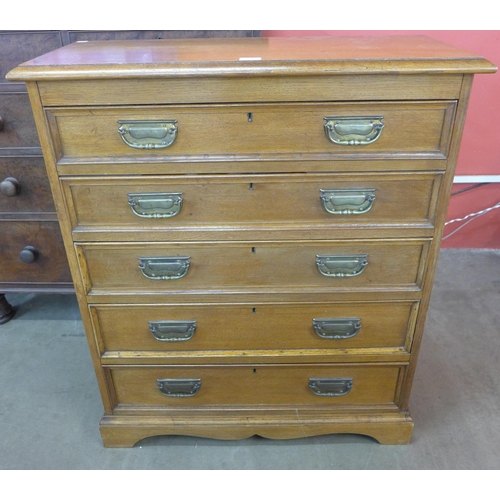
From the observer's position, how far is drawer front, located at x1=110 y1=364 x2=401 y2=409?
1338 millimetres

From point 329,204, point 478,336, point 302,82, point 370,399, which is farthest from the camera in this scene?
point 478,336

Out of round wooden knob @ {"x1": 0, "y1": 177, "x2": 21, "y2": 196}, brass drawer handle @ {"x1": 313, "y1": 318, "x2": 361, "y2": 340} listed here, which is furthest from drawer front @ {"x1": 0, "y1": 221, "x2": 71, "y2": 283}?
brass drawer handle @ {"x1": 313, "y1": 318, "x2": 361, "y2": 340}

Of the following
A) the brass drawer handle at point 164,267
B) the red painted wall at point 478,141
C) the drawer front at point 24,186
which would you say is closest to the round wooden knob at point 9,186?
the drawer front at point 24,186

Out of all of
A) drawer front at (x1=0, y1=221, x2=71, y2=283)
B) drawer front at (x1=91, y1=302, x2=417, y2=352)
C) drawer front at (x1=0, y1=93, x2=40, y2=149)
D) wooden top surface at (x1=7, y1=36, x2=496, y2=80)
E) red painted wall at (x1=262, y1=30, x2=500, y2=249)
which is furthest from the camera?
red painted wall at (x1=262, y1=30, x2=500, y2=249)

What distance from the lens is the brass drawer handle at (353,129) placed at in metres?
1.01

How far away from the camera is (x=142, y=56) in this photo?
104cm

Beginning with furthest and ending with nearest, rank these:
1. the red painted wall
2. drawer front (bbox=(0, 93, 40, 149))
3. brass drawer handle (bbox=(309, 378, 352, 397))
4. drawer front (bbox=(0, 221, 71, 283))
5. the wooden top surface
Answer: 1. the red painted wall
2. drawer front (bbox=(0, 221, 71, 283))
3. drawer front (bbox=(0, 93, 40, 149))
4. brass drawer handle (bbox=(309, 378, 352, 397))
5. the wooden top surface

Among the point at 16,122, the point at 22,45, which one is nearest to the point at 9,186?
the point at 16,122

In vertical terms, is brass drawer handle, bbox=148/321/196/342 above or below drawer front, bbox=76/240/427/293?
below

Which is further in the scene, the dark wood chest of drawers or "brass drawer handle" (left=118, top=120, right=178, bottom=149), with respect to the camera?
the dark wood chest of drawers

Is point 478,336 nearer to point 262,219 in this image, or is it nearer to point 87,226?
point 262,219

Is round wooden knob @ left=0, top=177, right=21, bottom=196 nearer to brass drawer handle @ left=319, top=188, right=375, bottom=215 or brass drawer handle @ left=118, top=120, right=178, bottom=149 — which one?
brass drawer handle @ left=118, top=120, right=178, bottom=149

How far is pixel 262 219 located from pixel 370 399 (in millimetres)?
677
